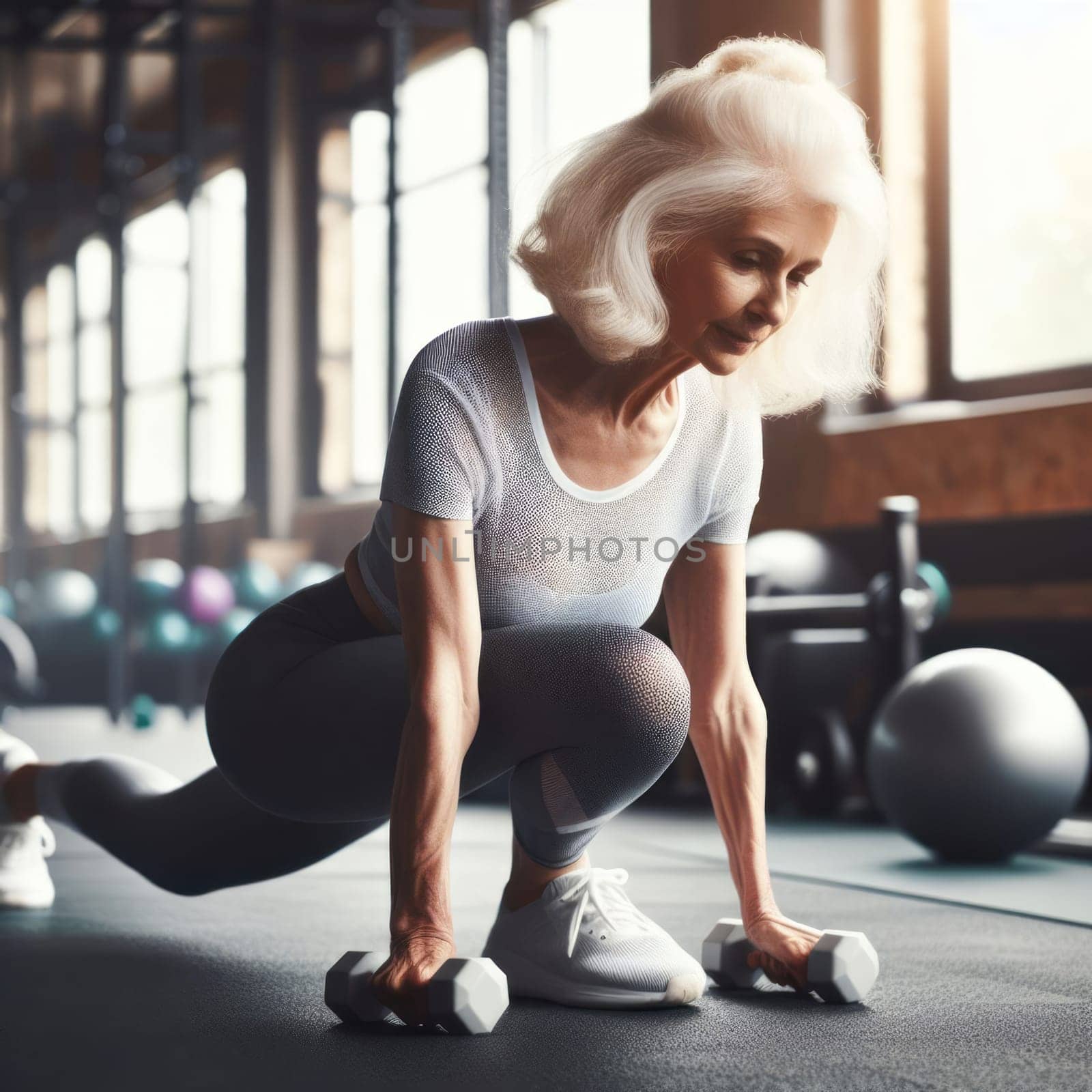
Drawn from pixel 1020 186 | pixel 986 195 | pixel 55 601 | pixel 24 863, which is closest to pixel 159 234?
pixel 55 601

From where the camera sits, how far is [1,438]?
45.6 feet

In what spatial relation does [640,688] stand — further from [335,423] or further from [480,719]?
[335,423]

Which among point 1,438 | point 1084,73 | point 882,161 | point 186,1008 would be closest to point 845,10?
point 882,161

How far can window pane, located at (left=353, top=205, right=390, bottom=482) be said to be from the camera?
8.75m

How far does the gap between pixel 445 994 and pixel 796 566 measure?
9.40ft

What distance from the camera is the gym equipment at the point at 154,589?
8008mm

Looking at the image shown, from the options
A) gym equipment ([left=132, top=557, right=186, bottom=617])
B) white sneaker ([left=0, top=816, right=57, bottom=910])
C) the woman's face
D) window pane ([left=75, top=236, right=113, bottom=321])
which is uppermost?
window pane ([left=75, top=236, right=113, bottom=321])

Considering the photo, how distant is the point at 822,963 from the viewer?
1.54m

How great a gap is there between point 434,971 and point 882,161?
12.3ft

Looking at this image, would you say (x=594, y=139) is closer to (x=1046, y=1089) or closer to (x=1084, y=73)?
(x=1046, y=1089)

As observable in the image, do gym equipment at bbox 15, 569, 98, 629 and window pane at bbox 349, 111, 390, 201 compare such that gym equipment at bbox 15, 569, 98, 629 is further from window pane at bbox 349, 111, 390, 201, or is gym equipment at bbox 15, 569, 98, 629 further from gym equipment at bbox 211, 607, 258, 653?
window pane at bbox 349, 111, 390, 201

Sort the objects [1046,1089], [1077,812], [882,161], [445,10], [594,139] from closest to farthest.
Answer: [1046,1089], [594,139], [1077,812], [882,161], [445,10]

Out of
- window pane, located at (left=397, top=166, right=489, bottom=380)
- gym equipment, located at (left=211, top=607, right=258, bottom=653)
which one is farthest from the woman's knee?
window pane, located at (left=397, top=166, right=489, bottom=380)

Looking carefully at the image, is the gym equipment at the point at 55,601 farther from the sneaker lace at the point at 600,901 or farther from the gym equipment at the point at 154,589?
the sneaker lace at the point at 600,901
